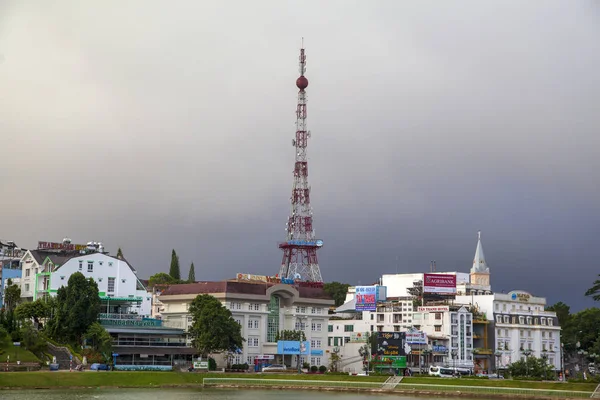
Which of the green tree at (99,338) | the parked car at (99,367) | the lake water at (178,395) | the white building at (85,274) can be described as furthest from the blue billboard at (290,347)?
the parked car at (99,367)

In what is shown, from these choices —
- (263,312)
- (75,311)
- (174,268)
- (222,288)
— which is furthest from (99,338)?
(174,268)

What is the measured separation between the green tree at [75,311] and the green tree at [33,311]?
5.32m

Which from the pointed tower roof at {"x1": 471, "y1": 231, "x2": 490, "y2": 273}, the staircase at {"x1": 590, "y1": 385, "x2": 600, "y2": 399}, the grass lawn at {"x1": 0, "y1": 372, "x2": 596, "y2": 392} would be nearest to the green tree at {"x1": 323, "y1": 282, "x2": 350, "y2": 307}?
the pointed tower roof at {"x1": 471, "y1": 231, "x2": 490, "y2": 273}

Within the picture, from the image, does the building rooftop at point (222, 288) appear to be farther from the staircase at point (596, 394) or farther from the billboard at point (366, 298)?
the staircase at point (596, 394)

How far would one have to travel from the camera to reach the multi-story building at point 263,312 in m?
123

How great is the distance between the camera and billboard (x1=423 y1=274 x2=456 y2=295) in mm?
147000

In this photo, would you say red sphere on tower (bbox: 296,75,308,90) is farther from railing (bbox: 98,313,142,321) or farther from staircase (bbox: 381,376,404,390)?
staircase (bbox: 381,376,404,390)

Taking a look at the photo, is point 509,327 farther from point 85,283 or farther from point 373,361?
point 85,283

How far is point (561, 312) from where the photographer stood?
178 metres

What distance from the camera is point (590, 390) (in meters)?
88.8

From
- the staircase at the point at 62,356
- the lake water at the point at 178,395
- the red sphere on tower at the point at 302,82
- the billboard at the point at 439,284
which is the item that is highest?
the red sphere on tower at the point at 302,82

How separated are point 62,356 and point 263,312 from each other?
32394 mm

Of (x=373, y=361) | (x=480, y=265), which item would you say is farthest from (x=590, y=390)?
(x=480, y=265)

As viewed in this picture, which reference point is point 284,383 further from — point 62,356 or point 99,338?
point 62,356
